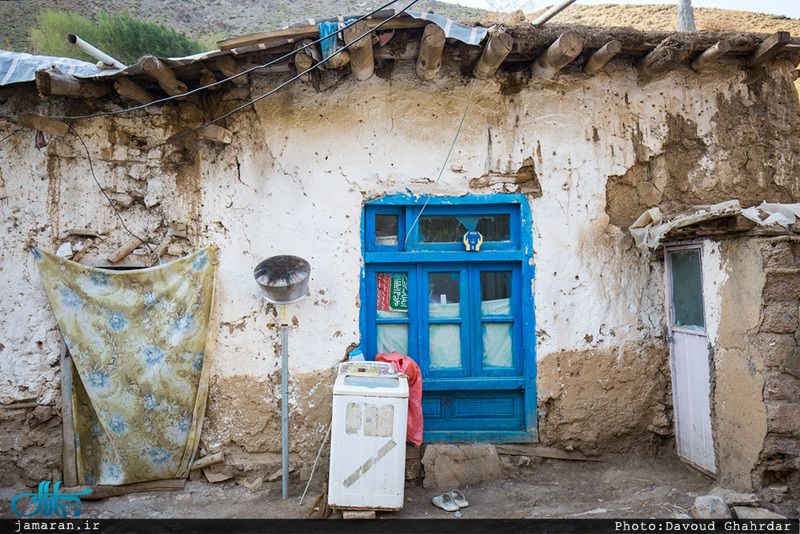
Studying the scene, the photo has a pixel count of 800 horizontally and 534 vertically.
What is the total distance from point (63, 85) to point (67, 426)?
2793 mm

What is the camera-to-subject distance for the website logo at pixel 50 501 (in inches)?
153

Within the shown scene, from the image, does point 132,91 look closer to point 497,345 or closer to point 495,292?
point 495,292

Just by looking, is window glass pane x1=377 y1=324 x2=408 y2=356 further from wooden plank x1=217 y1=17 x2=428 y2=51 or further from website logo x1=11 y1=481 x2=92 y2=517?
website logo x1=11 y1=481 x2=92 y2=517

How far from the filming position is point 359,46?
3809 mm

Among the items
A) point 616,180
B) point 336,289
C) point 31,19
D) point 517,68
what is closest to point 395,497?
point 336,289

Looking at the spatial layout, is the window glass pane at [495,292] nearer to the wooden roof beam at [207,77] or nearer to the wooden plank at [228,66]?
the wooden plank at [228,66]

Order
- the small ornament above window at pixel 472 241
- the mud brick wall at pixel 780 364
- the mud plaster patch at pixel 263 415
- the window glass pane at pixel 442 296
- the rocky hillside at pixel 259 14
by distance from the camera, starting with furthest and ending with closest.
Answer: the rocky hillside at pixel 259 14
the window glass pane at pixel 442 296
the small ornament above window at pixel 472 241
the mud plaster patch at pixel 263 415
the mud brick wall at pixel 780 364

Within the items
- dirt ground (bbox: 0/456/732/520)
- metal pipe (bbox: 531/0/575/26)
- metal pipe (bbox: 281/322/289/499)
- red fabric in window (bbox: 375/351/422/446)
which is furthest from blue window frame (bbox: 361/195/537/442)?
metal pipe (bbox: 531/0/575/26)

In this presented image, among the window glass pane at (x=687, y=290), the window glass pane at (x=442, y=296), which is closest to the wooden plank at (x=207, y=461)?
the window glass pane at (x=442, y=296)

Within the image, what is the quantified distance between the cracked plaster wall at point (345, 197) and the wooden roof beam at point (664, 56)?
267mm

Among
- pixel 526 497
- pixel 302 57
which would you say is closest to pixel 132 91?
pixel 302 57

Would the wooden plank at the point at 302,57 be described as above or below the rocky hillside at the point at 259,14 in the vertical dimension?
below

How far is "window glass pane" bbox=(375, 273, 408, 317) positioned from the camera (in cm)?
457

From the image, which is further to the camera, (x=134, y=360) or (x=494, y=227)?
(x=494, y=227)
